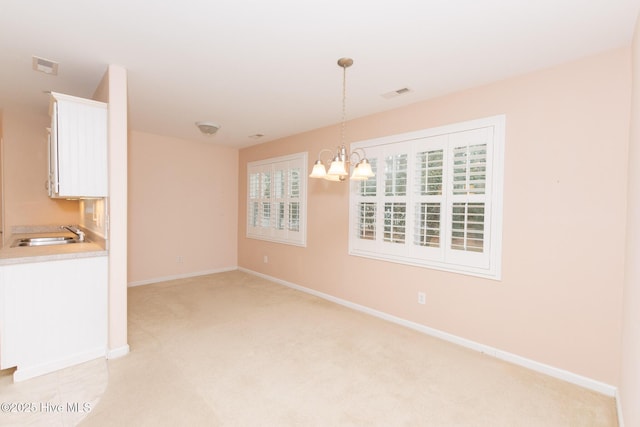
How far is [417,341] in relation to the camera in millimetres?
3100

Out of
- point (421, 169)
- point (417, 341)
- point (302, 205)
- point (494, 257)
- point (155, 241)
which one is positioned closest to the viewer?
point (494, 257)

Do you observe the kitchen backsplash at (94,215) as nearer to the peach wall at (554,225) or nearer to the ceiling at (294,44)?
the ceiling at (294,44)

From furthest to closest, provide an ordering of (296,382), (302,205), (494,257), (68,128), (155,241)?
(155,241), (302,205), (494,257), (68,128), (296,382)

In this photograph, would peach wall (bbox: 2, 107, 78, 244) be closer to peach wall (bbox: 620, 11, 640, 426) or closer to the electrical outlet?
the electrical outlet

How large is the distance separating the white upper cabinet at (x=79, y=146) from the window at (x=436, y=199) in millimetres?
2803

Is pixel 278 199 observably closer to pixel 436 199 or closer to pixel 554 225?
pixel 436 199

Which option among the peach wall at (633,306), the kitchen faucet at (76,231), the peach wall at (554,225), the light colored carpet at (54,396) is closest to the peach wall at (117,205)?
the light colored carpet at (54,396)

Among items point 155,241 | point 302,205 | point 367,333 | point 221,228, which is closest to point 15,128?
point 155,241

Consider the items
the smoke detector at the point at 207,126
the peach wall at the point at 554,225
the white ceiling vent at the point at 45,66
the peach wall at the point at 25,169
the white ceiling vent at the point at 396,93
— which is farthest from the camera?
the smoke detector at the point at 207,126

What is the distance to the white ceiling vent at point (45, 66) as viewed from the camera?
2542 millimetres

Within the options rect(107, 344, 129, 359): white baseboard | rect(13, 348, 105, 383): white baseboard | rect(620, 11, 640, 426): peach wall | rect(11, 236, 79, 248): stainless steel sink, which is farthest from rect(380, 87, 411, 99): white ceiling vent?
rect(11, 236, 79, 248): stainless steel sink

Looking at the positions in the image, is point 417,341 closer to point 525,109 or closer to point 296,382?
point 296,382

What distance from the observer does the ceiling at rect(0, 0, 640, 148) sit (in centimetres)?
185

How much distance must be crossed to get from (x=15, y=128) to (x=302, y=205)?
4129 mm
